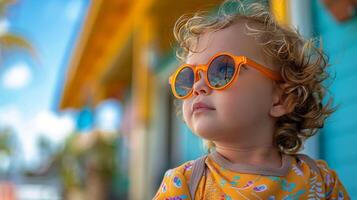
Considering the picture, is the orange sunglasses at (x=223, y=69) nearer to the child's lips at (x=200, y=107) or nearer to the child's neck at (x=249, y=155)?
the child's lips at (x=200, y=107)

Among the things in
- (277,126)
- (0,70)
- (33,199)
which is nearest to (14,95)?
(0,70)

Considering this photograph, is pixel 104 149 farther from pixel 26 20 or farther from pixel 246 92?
pixel 246 92

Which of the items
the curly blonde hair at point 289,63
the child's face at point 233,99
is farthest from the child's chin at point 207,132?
the curly blonde hair at point 289,63

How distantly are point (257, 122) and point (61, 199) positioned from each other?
12.0 meters

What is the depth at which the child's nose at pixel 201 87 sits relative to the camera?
1559 mm

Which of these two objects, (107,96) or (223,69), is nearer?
(223,69)

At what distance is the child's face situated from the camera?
1538 millimetres

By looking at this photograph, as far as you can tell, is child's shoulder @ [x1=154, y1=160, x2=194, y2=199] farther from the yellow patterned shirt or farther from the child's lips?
the child's lips

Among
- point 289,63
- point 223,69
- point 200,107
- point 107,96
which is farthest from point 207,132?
point 107,96

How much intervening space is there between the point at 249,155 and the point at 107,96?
361 inches

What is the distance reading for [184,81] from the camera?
1.65 metres

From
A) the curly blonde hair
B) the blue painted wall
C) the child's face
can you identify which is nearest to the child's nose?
the child's face

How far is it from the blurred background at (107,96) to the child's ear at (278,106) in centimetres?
69

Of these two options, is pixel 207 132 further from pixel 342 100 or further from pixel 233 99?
pixel 342 100
